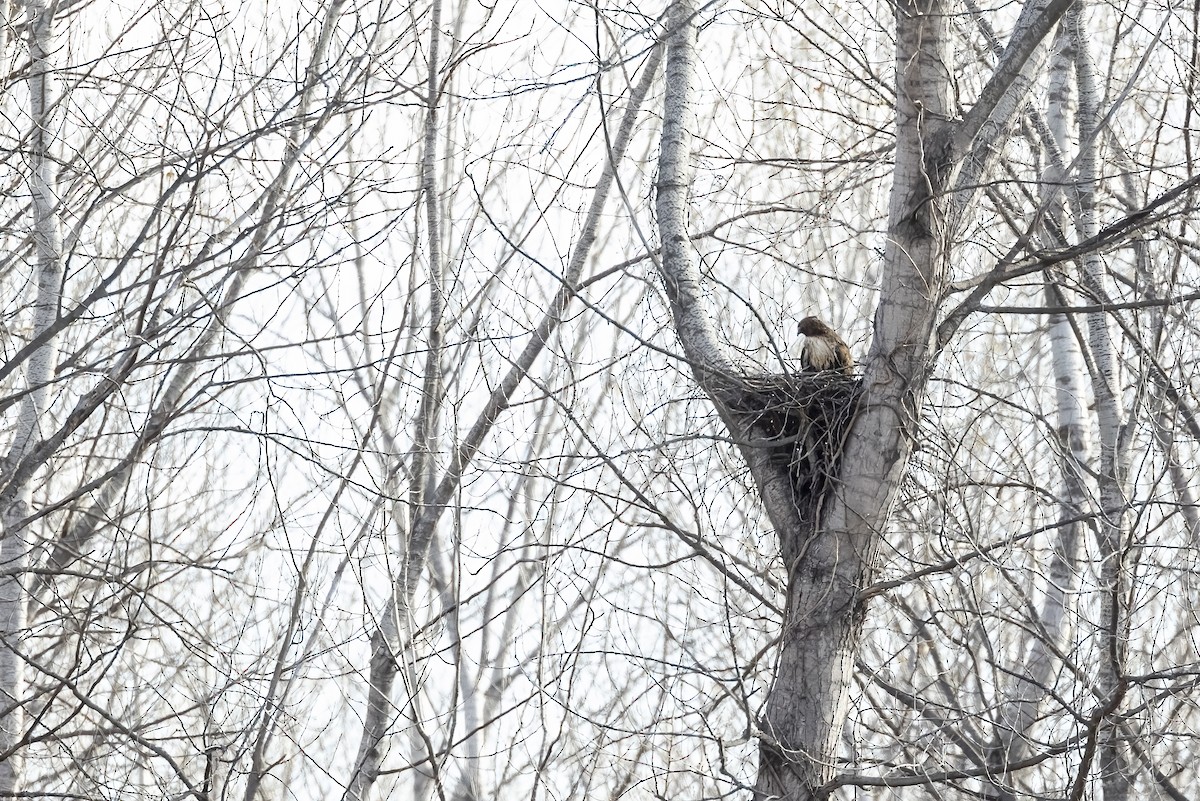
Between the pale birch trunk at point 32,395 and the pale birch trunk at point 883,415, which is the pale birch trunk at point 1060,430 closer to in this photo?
the pale birch trunk at point 883,415

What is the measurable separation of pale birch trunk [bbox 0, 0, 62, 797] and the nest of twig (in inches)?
92.6

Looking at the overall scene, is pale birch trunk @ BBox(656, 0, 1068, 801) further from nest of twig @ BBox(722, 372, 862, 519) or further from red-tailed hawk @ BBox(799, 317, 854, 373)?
red-tailed hawk @ BBox(799, 317, 854, 373)

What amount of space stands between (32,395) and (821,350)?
9.55ft

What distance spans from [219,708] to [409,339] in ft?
5.83

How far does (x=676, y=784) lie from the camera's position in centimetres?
846

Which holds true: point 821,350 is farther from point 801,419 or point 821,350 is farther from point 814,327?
point 801,419

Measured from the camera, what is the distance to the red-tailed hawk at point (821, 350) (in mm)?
4770

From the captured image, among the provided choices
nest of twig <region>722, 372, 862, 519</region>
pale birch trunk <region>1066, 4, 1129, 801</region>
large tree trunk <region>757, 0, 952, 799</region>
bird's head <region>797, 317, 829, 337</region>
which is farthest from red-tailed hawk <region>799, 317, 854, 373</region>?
pale birch trunk <region>1066, 4, 1129, 801</region>

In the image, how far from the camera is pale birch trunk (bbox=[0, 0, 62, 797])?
4.19 m

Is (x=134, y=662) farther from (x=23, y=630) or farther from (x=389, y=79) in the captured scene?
(x=389, y=79)

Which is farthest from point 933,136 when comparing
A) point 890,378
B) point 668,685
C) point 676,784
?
point 676,784

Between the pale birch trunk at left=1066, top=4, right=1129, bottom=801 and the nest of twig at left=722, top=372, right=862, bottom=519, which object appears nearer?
the nest of twig at left=722, top=372, right=862, bottom=519

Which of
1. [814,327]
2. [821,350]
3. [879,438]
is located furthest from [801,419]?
[814,327]

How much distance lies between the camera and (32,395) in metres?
4.39
